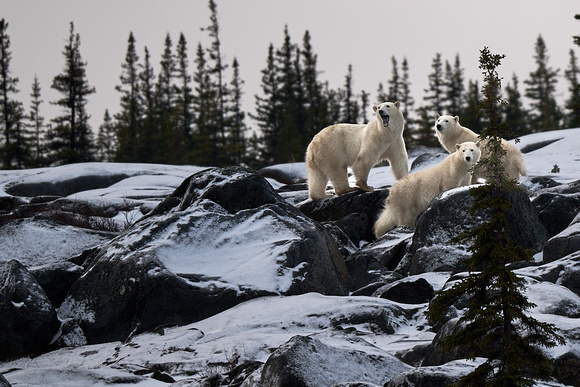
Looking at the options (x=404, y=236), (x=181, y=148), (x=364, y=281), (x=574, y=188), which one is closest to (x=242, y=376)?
(x=364, y=281)

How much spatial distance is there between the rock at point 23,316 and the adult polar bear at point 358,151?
26.4 ft

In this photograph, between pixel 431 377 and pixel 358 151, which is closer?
pixel 431 377

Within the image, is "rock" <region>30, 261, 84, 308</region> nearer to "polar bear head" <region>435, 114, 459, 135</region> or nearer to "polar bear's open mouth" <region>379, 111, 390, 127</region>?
"polar bear's open mouth" <region>379, 111, 390, 127</region>

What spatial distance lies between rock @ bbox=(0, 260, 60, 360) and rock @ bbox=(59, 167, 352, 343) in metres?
0.42

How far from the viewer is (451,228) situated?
998cm

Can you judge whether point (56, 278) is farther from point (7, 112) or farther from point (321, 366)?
point (7, 112)

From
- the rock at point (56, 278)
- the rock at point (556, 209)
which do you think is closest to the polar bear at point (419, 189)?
the rock at point (556, 209)

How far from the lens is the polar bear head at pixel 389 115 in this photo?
13953mm

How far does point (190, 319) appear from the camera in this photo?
7742 millimetres

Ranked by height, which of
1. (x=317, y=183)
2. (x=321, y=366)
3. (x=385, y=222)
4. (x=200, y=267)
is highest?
(x=317, y=183)

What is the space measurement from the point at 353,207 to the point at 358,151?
56.1 inches

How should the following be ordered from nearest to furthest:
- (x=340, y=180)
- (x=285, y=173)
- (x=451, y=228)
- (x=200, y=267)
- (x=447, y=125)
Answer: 1. (x=200, y=267)
2. (x=451, y=228)
3. (x=447, y=125)
4. (x=340, y=180)
5. (x=285, y=173)

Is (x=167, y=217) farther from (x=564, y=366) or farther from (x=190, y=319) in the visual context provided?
(x=564, y=366)

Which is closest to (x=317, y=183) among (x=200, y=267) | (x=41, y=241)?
(x=41, y=241)
